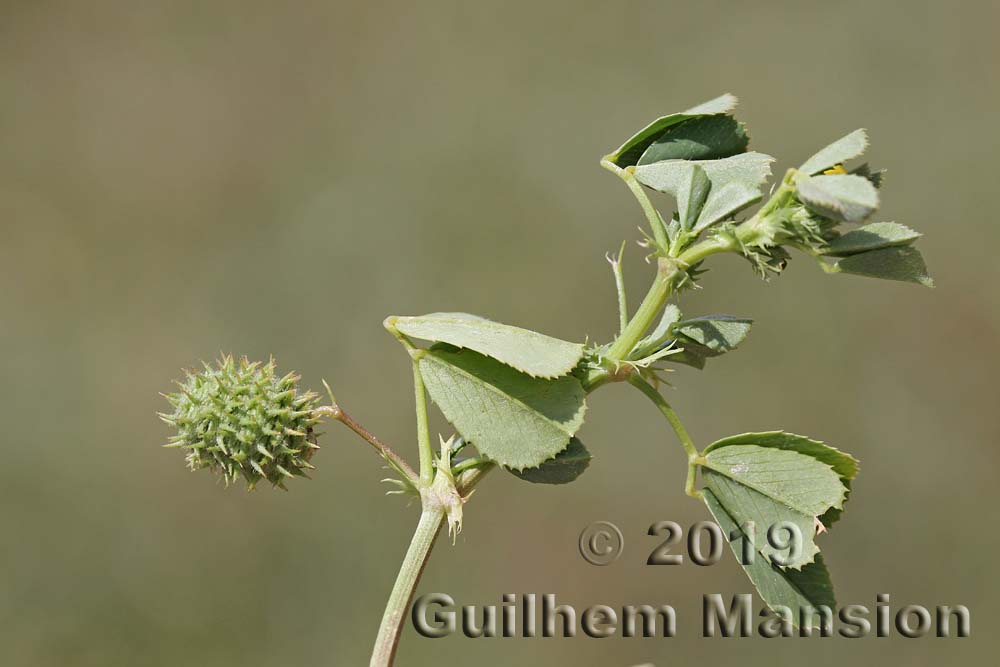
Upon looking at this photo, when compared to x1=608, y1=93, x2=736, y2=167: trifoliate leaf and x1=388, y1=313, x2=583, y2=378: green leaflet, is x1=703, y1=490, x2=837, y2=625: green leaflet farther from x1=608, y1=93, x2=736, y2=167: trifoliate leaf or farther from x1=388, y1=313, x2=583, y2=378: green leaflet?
x1=608, y1=93, x2=736, y2=167: trifoliate leaf

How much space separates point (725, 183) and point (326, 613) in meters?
3.82

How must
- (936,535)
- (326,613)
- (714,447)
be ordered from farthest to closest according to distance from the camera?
(936,535), (326,613), (714,447)

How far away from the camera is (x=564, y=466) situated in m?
1.24

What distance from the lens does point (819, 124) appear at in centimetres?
569

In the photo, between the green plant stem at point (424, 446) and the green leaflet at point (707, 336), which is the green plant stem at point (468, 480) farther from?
the green leaflet at point (707, 336)

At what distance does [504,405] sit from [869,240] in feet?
1.57

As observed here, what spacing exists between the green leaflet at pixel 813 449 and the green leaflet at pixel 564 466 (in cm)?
18

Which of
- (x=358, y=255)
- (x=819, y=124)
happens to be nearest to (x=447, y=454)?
(x=358, y=255)

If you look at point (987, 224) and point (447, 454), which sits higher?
point (987, 224)

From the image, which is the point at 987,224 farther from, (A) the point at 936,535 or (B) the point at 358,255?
(B) the point at 358,255

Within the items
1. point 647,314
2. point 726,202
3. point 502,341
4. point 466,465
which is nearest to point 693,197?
point 726,202
